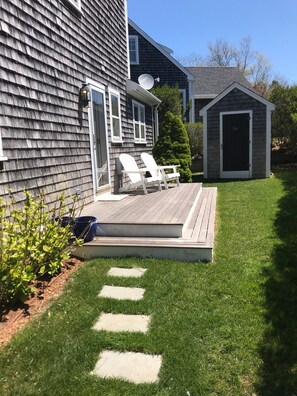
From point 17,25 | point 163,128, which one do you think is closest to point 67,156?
point 17,25

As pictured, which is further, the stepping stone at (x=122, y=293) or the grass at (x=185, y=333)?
the stepping stone at (x=122, y=293)

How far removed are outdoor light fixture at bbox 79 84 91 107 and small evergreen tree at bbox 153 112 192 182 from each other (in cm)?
471

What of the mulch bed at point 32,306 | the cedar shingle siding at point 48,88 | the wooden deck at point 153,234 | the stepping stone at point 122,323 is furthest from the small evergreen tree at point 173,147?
the stepping stone at point 122,323

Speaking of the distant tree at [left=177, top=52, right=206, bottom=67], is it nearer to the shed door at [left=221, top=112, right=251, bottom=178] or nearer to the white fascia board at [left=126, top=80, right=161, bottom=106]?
the white fascia board at [left=126, top=80, right=161, bottom=106]

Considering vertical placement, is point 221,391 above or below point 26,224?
below

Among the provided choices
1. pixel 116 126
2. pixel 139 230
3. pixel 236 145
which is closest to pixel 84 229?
pixel 139 230

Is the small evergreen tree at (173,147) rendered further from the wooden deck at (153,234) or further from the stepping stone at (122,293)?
the stepping stone at (122,293)

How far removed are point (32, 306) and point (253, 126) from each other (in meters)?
9.84

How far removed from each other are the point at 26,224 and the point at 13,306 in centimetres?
70

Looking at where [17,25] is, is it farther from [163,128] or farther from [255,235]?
[163,128]

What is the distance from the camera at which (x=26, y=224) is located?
293cm

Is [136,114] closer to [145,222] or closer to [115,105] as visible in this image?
[115,105]

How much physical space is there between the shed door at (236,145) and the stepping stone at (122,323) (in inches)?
372

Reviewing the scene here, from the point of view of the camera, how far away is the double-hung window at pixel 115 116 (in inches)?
289
